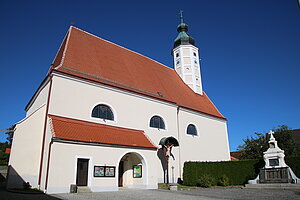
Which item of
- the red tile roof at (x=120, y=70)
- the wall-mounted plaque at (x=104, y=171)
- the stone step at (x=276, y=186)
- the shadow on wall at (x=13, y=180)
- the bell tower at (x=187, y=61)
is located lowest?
the stone step at (x=276, y=186)

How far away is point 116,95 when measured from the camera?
51.5ft

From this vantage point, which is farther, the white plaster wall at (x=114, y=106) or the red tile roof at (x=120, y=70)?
the red tile roof at (x=120, y=70)

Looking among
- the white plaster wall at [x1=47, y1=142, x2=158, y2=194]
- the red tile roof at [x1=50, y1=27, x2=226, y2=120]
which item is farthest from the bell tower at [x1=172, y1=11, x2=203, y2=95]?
the white plaster wall at [x1=47, y1=142, x2=158, y2=194]

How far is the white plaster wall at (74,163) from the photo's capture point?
10.8 meters

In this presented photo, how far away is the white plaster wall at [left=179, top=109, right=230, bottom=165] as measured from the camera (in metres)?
19.4

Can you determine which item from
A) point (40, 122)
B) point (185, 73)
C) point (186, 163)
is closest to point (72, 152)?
point (40, 122)

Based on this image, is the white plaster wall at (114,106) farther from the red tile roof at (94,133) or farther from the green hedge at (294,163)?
the green hedge at (294,163)

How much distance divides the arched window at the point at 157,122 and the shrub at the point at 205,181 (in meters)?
4.35

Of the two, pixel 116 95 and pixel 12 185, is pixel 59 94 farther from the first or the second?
pixel 12 185

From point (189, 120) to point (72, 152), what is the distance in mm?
11252

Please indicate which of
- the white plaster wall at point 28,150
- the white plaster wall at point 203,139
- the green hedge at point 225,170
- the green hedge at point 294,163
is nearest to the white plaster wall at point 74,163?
the white plaster wall at point 28,150

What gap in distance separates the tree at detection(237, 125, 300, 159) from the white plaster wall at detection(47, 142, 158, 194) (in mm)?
15040

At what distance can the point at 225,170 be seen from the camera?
688 inches

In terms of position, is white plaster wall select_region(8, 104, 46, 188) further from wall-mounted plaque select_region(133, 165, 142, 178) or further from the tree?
the tree
